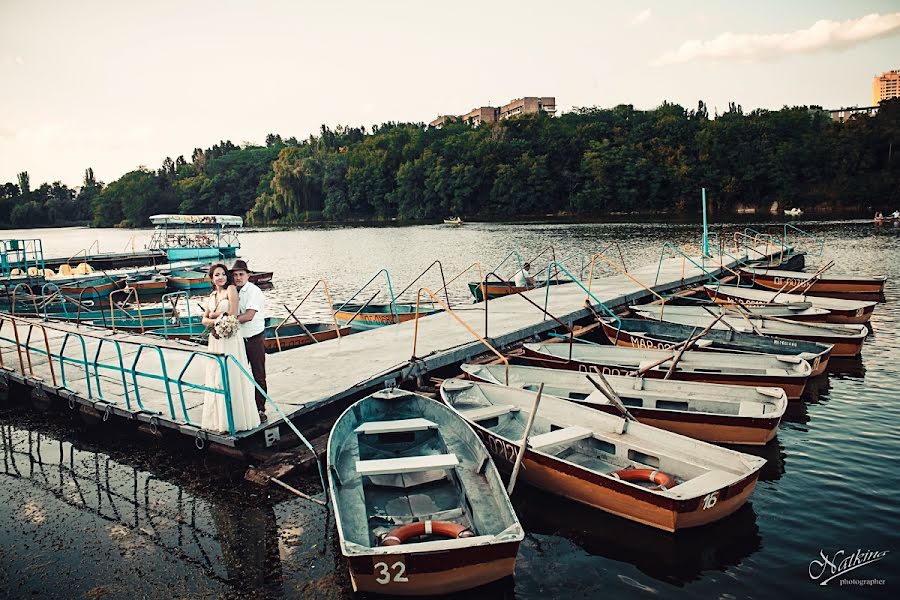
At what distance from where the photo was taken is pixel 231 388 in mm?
8438

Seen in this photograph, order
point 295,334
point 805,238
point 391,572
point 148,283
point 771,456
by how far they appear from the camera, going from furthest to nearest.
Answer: point 805,238, point 148,283, point 295,334, point 771,456, point 391,572

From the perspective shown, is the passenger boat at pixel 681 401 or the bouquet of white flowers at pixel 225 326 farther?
the passenger boat at pixel 681 401

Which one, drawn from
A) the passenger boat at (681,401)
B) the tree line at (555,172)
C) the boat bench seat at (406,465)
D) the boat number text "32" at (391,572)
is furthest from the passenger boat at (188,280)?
the tree line at (555,172)

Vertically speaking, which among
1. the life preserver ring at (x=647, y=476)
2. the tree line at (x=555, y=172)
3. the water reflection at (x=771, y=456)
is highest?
the tree line at (x=555, y=172)

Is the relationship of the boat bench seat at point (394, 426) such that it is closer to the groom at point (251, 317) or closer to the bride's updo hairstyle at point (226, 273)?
the groom at point (251, 317)

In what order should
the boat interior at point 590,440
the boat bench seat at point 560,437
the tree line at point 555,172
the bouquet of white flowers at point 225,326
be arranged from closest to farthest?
the boat interior at point 590,440, the bouquet of white flowers at point 225,326, the boat bench seat at point 560,437, the tree line at point 555,172

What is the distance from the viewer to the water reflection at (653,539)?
→ 23.0 feet

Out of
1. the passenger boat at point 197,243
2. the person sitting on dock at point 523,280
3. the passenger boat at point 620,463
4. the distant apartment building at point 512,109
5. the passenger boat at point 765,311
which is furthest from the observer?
the distant apartment building at point 512,109

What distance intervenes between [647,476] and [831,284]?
1937 centimetres

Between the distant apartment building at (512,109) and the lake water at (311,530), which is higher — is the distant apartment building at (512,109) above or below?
above

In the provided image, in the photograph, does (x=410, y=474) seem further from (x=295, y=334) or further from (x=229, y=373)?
(x=295, y=334)

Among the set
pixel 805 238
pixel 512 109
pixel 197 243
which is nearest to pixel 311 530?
pixel 197 243

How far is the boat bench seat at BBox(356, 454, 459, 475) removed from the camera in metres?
7.36

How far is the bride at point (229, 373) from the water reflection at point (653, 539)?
13.3ft
